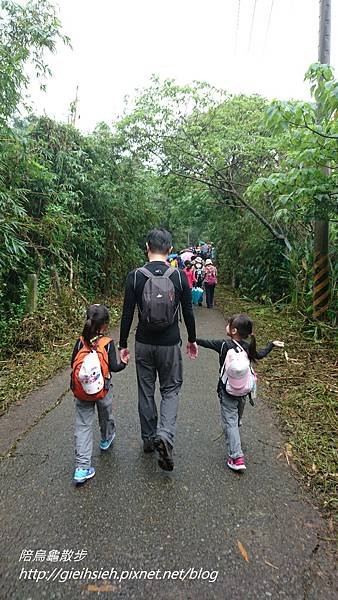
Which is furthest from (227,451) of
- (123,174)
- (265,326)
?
(123,174)

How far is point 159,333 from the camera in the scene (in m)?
2.85

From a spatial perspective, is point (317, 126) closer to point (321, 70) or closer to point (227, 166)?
point (321, 70)

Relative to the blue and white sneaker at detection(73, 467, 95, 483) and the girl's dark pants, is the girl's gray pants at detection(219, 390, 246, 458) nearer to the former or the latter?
the blue and white sneaker at detection(73, 467, 95, 483)

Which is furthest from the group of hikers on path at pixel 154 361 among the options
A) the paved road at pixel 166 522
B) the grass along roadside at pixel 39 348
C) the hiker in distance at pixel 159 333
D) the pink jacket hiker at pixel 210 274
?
the pink jacket hiker at pixel 210 274

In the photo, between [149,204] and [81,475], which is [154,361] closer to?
[81,475]

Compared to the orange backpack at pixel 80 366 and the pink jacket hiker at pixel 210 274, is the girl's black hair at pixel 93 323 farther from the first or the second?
the pink jacket hiker at pixel 210 274

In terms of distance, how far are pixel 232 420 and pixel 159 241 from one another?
154cm

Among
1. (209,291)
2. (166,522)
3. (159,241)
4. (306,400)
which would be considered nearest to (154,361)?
(159,241)

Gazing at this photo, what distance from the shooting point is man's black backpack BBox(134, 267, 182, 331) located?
2705 millimetres

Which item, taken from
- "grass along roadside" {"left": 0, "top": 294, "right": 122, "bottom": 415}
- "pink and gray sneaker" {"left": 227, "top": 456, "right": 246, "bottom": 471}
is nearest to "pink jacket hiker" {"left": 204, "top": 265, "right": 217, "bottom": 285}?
"grass along roadside" {"left": 0, "top": 294, "right": 122, "bottom": 415}

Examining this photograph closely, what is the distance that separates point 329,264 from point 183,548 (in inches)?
249

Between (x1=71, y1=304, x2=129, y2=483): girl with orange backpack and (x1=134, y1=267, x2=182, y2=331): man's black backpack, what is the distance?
1.14 ft

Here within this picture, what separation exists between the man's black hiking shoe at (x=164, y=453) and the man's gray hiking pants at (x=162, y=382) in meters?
0.08

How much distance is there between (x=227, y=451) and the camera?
318 centimetres
